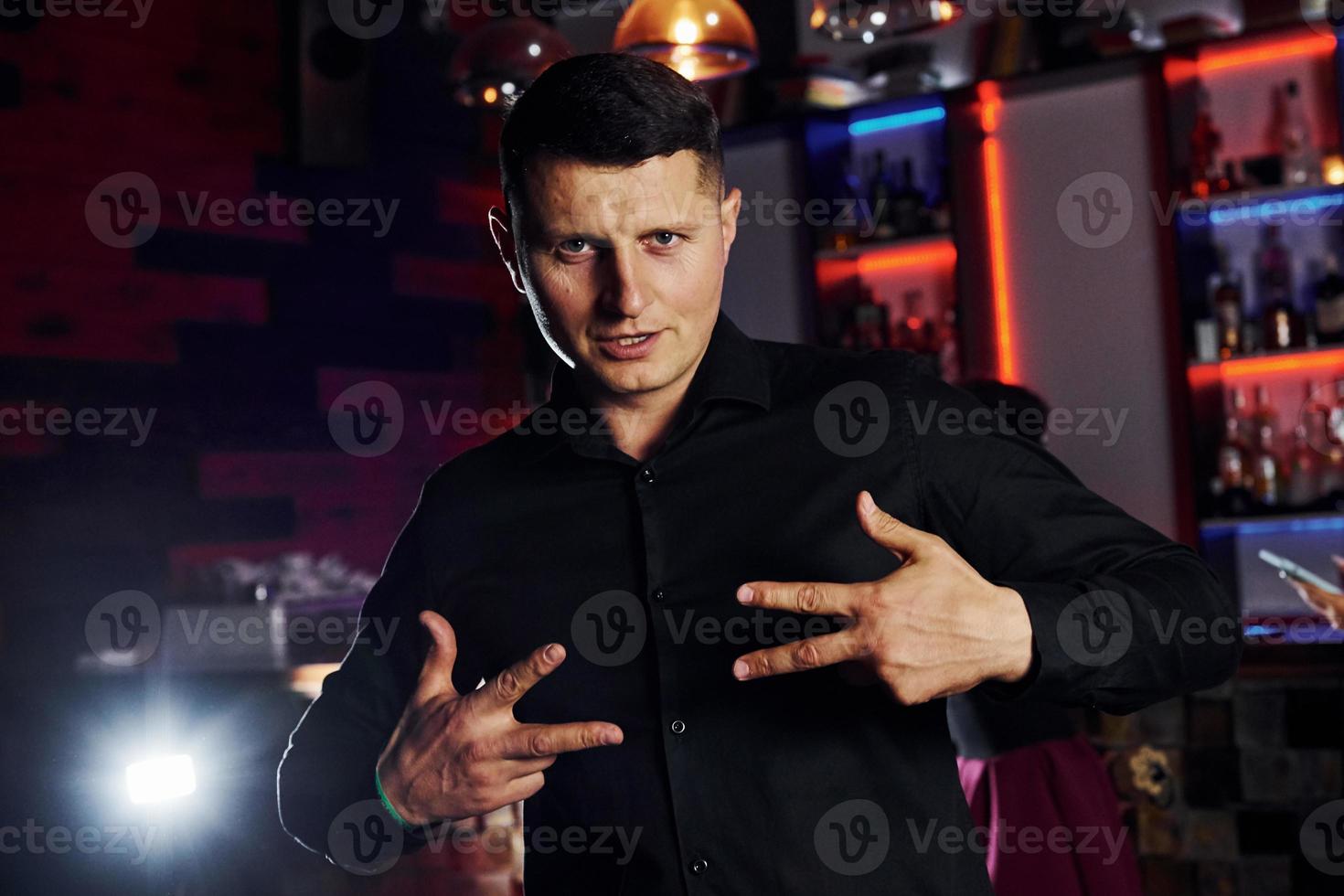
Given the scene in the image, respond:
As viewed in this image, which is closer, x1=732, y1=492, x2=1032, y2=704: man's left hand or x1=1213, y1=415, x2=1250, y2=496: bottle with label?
x1=732, y1=492, x2=1032, y2=704: man's left hand

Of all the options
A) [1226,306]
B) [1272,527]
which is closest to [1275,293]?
[1226,306]

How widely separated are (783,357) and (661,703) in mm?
397

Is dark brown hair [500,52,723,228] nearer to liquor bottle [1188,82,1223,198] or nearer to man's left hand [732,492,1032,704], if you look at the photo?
man's left hand [732,492,1032,704]

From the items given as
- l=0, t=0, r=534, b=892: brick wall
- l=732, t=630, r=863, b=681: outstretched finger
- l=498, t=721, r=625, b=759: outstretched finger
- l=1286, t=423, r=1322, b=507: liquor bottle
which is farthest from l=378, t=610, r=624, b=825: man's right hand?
l=1286, t=423, r=1322, b=507: liquor bottle

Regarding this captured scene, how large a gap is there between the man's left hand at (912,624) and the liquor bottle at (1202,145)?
346 cm

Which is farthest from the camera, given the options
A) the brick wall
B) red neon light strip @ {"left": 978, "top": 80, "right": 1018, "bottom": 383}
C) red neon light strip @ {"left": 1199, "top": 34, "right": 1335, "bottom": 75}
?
red neon light strip @ {"left": 978, "top": 80, "right": 1018, "bottom": 383}

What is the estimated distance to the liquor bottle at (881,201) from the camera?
474 cm

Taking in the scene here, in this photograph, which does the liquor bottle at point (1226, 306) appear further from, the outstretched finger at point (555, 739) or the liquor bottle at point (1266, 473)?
the outstretched finger at point (555, 739)

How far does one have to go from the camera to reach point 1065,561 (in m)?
1.21

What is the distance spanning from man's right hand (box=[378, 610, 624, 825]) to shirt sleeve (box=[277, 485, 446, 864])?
8 cm

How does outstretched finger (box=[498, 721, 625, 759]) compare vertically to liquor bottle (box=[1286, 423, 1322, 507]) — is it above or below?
below

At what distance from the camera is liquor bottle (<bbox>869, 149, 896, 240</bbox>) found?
4.74 meters

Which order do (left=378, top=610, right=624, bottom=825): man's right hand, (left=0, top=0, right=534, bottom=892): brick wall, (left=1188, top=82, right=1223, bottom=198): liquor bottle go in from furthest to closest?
(left=1188, top=82, right=1223, bottom=198): liquor bottle, (left=0, top=0, right=534, bottom=892): brick wall, (left=378, top=610, right=624, bottom=825): man's right hand

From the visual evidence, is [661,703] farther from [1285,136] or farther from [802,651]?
[1285,136]
